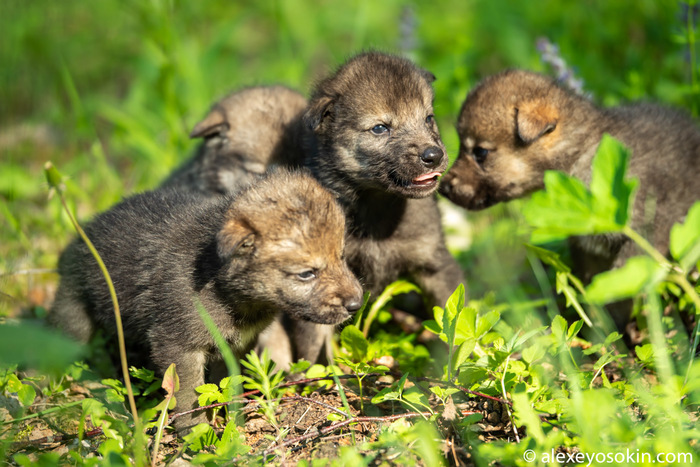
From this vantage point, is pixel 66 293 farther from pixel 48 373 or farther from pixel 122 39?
pixel 122 39

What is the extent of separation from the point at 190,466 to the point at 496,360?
135 cm

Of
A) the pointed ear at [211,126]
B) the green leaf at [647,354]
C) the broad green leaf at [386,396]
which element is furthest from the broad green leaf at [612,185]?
the pointed ear at [211,126]

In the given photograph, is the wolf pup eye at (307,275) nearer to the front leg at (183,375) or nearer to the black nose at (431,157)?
the front leg at (183,375)

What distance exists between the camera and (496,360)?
2840 mm

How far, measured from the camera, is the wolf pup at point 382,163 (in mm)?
3670

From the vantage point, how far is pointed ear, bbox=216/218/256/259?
9.37ft

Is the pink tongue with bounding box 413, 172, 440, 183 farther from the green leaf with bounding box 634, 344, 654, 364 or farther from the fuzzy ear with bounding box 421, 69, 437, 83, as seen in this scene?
the green leaf with bounding box 634, 344, 654, 364

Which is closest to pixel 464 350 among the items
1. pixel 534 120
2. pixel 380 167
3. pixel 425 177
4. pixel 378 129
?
pixel 425 177

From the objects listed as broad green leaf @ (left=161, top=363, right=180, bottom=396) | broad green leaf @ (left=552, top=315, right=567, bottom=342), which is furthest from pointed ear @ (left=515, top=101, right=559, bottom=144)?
broad green leaf @ (left=161, top=363, right=180, bottom=396)

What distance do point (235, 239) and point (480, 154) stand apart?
6.52 feet

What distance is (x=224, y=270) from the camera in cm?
312

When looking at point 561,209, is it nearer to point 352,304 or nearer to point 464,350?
point 464,350

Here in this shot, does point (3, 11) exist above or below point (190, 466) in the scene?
above

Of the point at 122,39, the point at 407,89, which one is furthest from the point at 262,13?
the point at 407,89
